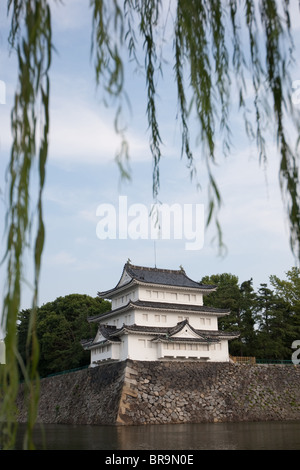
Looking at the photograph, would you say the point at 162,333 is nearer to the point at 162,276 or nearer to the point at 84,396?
the point at 162,276

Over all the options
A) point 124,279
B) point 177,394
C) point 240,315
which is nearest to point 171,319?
point 124,279

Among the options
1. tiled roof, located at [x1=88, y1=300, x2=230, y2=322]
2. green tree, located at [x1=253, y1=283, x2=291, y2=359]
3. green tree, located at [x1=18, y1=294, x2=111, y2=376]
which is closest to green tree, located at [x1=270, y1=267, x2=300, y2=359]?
green tree, located at [x1=253, y1=283, x2=291, y2=359]

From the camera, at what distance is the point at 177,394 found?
20.3 meters

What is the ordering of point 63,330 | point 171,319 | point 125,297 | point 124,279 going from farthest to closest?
point 63,330 → point 124,279 → point 125,297 → point 171,319

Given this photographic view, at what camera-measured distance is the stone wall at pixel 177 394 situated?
64.0 feet

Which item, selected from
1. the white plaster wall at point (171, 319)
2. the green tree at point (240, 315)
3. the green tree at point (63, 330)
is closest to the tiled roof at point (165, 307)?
the white plaster wall at point (171, 319)

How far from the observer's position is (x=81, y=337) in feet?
99.1

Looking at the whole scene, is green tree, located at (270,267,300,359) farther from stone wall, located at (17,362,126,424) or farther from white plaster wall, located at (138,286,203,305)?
stone wall, located at (17,362,126,424)

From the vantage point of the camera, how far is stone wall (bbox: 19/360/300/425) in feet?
64.0

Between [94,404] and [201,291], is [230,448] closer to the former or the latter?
[94,404]

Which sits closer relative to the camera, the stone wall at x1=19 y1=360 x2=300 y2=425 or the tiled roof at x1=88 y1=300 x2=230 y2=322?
the stone wall at x1=19 y1=360 x2=300 y2=425

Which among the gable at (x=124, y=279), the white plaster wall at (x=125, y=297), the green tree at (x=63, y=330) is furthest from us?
the green tree at (x=63, y=330)

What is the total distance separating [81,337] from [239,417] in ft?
42.2

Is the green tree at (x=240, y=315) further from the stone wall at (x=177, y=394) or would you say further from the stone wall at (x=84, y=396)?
the stone wall at (x=84, y=396)
